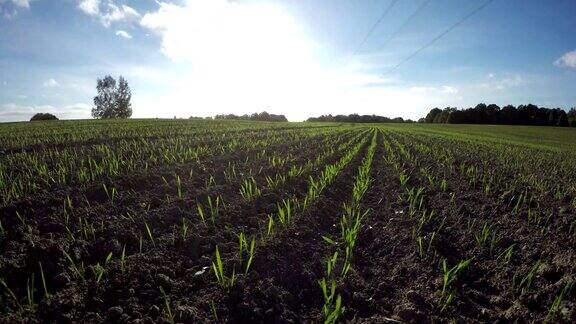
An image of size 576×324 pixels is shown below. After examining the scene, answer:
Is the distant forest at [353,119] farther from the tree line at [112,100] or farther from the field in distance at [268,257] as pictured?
the field in distance at [268,257]

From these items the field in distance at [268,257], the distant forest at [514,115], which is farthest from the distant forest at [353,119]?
the field in distance at [268,257]

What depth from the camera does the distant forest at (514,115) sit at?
79625 mm

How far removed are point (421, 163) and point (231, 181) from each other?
655cm

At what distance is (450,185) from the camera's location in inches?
297

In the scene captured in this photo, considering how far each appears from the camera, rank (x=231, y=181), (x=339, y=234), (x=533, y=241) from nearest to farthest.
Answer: (x=533, y=241) < (x=339, y=234) < (x=231, y=181)

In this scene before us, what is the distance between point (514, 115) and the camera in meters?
86.7

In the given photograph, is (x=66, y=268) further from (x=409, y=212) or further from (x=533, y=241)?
(x=533, y=241)

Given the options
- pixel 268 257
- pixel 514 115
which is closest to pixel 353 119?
pixel 514 115

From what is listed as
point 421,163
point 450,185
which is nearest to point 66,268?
point 450,185

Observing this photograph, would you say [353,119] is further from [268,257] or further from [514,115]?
[268,257]

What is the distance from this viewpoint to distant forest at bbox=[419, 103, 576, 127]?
79625 millimetres

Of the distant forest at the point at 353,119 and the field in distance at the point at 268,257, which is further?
the distant forest at the point at 353,119

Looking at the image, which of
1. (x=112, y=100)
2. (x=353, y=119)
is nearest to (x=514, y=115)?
(x=353, y=119)

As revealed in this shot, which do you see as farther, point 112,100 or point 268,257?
point 112,100
